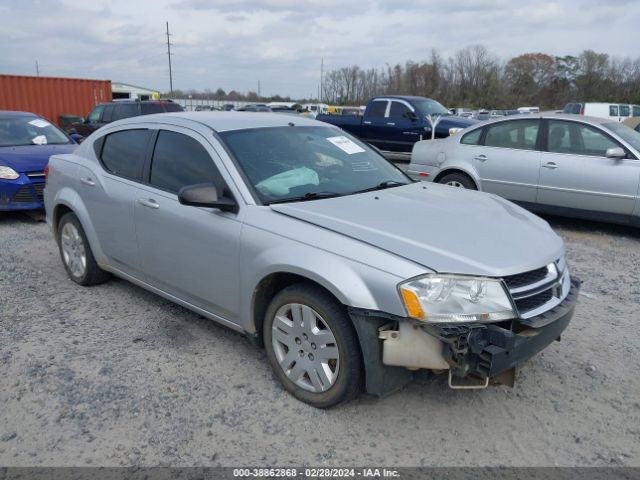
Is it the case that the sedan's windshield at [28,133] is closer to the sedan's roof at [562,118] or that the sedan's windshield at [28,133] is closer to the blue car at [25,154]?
the blue car at [25,154]

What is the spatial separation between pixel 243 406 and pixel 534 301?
175 centimetres

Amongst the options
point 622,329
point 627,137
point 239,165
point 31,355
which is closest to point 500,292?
point 239,165

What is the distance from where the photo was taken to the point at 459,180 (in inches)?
314

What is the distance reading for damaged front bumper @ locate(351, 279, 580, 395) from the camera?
8.46ft

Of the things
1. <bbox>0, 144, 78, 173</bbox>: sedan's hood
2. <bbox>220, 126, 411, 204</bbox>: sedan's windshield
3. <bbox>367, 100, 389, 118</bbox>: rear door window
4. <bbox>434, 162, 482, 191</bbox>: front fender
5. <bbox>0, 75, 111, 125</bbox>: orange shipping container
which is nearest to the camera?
<bbox>220, 126, 411, 204</bbox>: sedan's windshield

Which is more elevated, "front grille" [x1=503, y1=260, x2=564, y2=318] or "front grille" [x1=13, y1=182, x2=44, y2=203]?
"front grille" [x1=503, y1=260, x2=564, y2=318]

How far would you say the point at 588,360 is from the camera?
12.1ft

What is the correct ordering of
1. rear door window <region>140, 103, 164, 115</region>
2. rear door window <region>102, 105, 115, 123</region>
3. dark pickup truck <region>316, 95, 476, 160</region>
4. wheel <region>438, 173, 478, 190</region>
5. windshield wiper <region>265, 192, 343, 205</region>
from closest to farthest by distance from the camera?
windshield wiper <region>265, 192, 343, 205</region>
wheel <region>438, 173, 478, 190</region>
dark pickup truck <region>316, 95, 476, 160</region>
rear door window <region>140, 103, 164, 115</region>
rear door window <region>102, 105, 115, 123</region>

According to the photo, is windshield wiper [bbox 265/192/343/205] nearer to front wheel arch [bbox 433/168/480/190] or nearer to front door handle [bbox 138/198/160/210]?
front door handle [bbox 138/198/160/210]

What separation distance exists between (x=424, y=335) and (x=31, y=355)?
2.75 metres

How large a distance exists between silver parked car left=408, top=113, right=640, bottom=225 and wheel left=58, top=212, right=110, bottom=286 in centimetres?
519

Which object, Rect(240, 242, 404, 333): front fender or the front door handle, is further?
the front door handle

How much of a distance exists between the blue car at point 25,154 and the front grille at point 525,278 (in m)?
6.98

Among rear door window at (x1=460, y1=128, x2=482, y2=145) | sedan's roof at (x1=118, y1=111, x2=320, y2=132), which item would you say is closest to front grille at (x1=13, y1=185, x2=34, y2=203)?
sedan's roof at (x1=118, y1=111, x2=320, y2=132)
